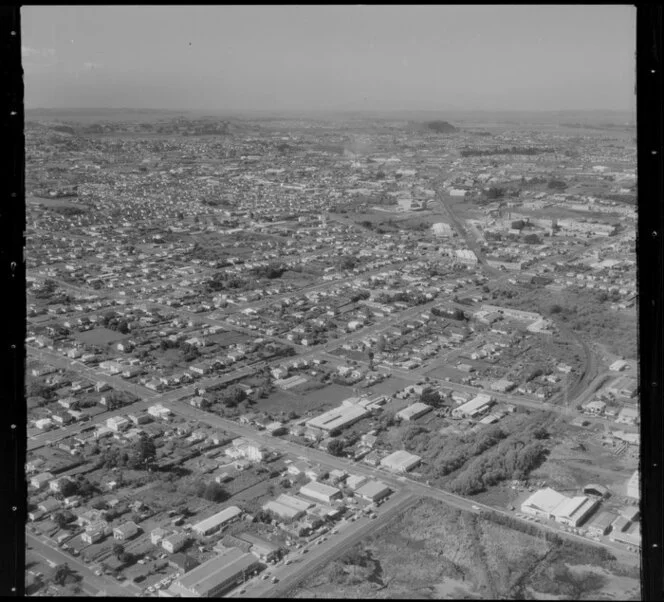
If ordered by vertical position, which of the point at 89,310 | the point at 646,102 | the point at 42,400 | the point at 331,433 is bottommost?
the point at 331,433

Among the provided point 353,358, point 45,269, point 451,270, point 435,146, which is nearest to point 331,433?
point 353,358

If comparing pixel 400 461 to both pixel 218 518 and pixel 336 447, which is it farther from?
pixel 218 518

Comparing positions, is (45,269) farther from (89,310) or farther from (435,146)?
(435,146)

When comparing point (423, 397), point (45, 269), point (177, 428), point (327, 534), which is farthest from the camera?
point (423, 397)

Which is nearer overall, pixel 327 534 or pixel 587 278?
pixel 327 534

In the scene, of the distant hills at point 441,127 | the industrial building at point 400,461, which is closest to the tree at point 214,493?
the industrial building at point 400,461

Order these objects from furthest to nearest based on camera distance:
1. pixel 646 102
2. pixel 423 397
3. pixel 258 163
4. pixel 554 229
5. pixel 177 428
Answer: pixel 554 229 < pixel 258 163 < pixel 423 397 < pixel 177 428 < pixel 646 102

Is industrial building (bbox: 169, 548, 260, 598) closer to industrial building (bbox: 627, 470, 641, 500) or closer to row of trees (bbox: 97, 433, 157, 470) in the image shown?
row of trees (bbox: 97, 433, 157, 470)
